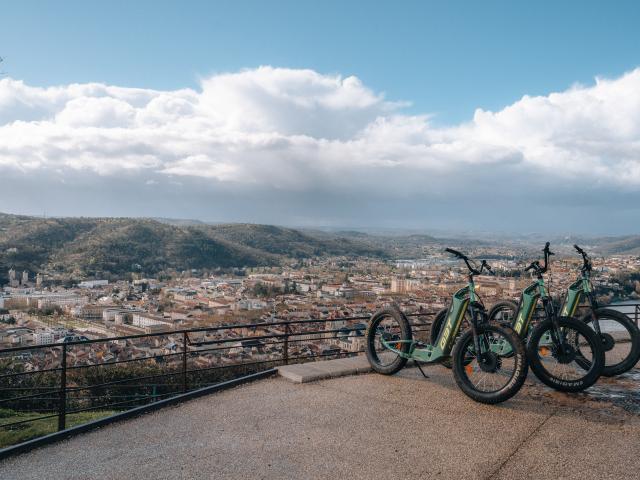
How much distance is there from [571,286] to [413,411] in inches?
141

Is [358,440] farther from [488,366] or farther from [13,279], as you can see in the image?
[13,279]

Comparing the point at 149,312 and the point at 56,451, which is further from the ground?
the point at 56,451

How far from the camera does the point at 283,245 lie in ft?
235

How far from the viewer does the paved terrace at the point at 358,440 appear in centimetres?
377

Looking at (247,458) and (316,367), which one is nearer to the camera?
(247,458)

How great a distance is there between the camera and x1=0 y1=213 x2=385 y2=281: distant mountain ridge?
140ft

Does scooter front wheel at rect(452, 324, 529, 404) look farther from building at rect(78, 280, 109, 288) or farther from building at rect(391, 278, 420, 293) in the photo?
building at rect(78, 280, 109, 288)

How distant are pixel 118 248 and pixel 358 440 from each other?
4886 centimetres

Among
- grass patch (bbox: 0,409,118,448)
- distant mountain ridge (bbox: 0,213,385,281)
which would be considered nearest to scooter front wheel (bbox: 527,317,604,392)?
grass patch (bbox: 0,409,118,448)

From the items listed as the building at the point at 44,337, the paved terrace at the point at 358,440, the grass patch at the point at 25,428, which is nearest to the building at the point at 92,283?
the building at the point at 44,337

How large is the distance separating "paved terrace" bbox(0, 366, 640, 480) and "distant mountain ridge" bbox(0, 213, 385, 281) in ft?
118

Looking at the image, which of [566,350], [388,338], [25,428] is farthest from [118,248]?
[566,350]

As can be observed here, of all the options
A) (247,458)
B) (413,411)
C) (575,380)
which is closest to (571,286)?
(575,380)

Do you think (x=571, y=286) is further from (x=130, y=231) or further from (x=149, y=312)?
(x=130, y=231)
